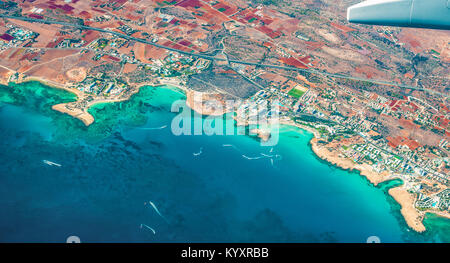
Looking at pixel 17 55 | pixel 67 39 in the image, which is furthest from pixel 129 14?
pixel 17 55

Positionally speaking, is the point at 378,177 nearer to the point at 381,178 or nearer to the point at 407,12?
the point at 381,178

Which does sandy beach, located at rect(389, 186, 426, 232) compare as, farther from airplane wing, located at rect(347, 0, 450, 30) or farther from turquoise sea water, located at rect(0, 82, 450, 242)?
airplane wing, located at rect(347, 0, 450, 30)

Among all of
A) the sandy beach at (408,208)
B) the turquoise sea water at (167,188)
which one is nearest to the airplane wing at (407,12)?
the turquoise sea water at (167,188)

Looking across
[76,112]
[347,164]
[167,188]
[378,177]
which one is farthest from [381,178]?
[76,112]

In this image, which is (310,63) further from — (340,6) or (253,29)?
(340,6)

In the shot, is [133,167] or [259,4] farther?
[259,4]

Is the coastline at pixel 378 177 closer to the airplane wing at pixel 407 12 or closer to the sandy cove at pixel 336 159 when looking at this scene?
the sandy cove at pixel 336 159

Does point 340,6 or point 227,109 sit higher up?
point 340,6
